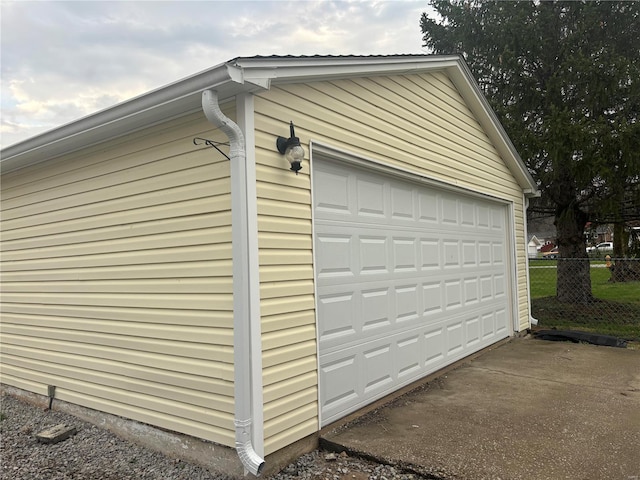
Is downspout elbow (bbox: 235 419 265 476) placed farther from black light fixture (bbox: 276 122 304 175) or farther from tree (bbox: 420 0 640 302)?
tree (bbox: 420 0 640 302)

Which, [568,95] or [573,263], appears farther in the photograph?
[573,263]

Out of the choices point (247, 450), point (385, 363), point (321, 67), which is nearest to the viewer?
point (247, 450)

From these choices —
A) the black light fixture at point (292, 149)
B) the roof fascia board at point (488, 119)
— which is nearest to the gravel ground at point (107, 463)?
the black light fixture at point (292, 149)

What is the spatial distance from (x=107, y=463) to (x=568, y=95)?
1021 centimetres

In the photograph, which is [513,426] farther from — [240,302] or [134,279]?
[134,279]

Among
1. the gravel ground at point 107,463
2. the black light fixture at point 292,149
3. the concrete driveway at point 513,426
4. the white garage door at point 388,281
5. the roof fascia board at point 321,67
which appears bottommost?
the gravel ground at point 107,463

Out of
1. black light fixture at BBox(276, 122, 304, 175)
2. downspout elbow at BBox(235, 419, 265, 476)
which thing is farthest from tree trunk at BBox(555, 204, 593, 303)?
downspout elbow at BBox(235, 419, 265, 476)

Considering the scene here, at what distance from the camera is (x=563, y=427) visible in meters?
3.59

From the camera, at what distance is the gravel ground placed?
3065 mm

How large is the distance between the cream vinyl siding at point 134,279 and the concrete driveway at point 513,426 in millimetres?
1175

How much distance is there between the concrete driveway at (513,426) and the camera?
2.98 meters

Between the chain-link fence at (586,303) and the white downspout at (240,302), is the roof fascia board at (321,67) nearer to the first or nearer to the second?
the white downspout at (240,302)

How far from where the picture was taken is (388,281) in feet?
14.7

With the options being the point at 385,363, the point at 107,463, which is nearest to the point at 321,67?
the point at 385,363
